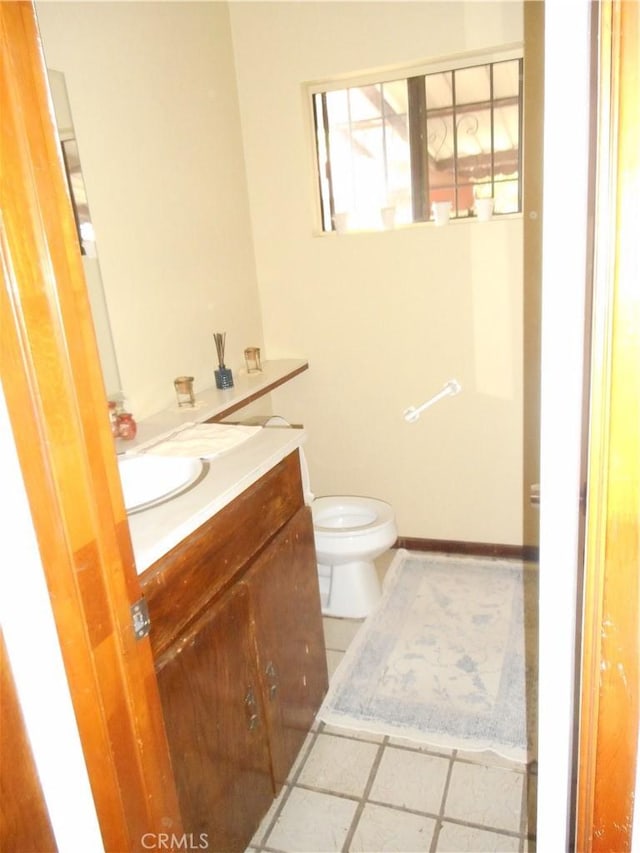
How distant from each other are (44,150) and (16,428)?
329mm

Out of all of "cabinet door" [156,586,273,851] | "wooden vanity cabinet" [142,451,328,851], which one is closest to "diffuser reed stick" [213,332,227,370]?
"wooden vanity cabinet" [142,451,328,851]

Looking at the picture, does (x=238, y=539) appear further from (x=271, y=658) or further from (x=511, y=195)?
(x=511, y=195)

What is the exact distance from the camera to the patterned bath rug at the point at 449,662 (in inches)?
72.7

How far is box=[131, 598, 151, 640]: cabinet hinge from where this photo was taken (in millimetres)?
896

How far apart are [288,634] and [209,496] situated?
552mm

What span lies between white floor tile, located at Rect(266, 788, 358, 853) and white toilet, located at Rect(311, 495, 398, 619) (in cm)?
83

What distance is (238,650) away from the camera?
1366 mm

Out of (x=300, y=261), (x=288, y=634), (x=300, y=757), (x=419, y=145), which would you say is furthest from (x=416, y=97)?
(x=300, y=757)

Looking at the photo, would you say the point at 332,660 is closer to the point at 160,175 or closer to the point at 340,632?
the point at 340,632

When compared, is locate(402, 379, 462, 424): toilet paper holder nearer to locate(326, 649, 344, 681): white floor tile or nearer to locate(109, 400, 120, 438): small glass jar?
locate(326, 649, 344, 681): white floor tile

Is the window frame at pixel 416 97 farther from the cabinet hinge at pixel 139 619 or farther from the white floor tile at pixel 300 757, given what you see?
the cabinet hinge at pixel 139 619

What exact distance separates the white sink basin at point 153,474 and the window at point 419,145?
59.3 inches

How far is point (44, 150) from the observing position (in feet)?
2.33

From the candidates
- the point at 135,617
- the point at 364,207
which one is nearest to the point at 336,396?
the point at 364,207
